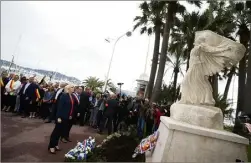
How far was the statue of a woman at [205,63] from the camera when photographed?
5.45m

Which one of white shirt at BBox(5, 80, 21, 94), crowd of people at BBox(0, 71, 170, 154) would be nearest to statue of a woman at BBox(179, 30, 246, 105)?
crowd of people at BBox(0, 71, 170, 154)

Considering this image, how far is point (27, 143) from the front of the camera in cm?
613

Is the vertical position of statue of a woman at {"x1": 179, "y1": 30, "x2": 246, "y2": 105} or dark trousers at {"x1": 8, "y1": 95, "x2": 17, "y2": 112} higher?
statue of a woman at {"x1": 179, "y1": 30, "x2": 246, "y2": 105}

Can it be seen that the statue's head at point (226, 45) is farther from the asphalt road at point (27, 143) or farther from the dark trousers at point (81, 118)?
the dark trousers at point (81, 118)

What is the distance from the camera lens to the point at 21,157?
5137 mm

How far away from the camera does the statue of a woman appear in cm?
545

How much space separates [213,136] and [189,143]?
47 cm

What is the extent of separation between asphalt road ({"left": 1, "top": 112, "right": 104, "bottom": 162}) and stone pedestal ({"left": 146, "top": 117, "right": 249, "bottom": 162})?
8.73ft

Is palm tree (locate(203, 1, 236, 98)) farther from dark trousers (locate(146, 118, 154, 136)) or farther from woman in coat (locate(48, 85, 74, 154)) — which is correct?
woman in coat (locate(48, 85, 74, 154))

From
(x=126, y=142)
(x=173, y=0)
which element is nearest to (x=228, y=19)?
(x=173, y=0)

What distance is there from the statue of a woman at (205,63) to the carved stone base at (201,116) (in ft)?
1.00

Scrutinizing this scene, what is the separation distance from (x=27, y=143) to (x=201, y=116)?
4.42 m

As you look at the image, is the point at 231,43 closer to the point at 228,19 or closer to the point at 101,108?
the point at 101,108

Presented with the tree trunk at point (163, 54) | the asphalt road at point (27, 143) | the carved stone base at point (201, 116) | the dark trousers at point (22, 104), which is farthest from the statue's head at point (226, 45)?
the tree trunk at point (163, 54)
